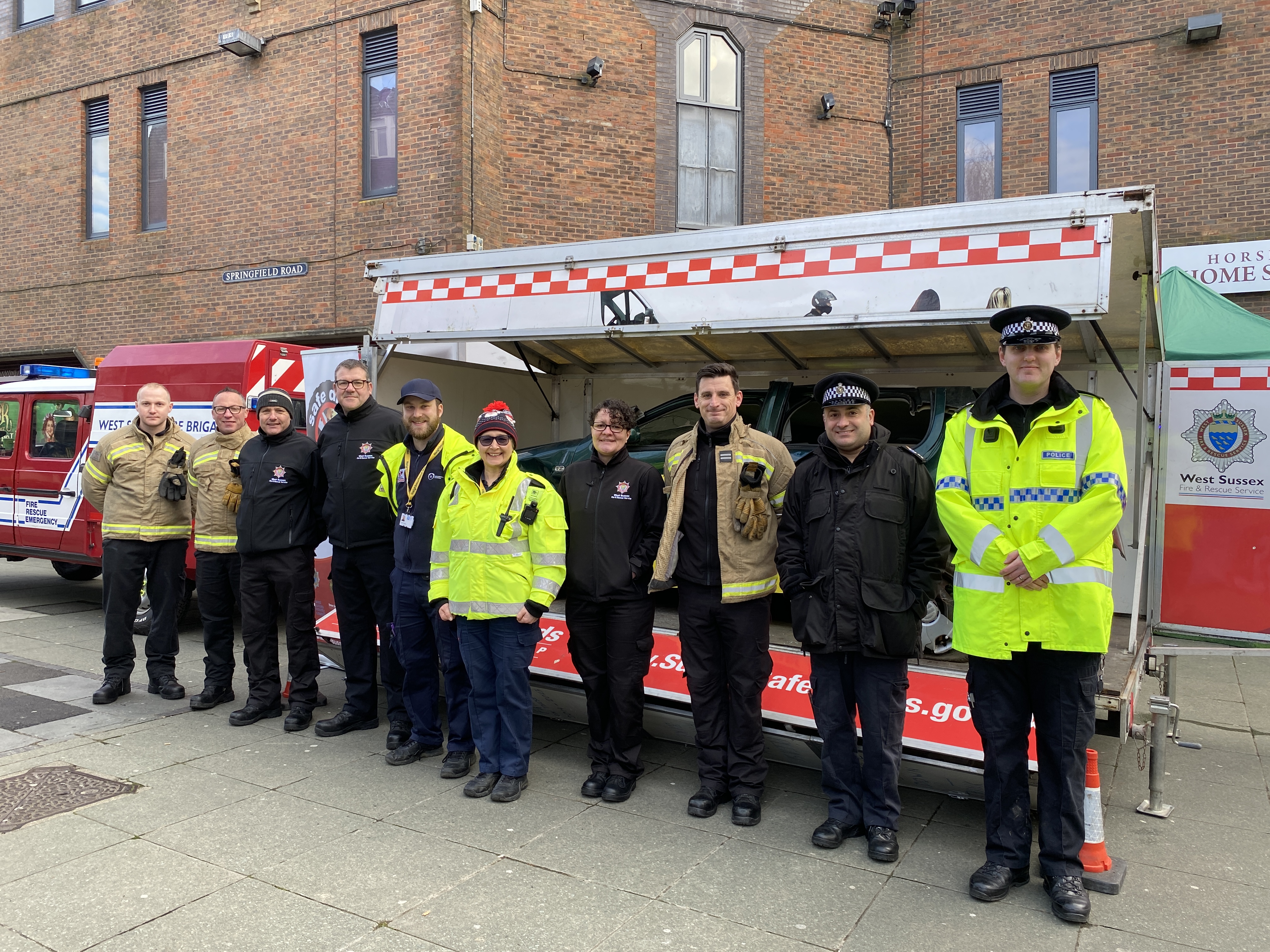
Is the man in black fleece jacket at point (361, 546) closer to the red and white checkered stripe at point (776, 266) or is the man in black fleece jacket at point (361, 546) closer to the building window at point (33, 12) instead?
the red and white checkered stripe at point (776, 266)

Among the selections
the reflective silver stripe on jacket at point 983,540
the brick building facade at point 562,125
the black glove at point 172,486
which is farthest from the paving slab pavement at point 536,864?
the brick building facade at point 562,125

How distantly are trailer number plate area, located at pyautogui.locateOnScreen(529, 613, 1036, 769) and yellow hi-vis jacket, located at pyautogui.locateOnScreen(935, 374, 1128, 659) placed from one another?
607mm

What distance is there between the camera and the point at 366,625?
5422 mm

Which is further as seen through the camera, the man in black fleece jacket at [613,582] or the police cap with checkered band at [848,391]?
the man in black fleece jacket at [613,582]

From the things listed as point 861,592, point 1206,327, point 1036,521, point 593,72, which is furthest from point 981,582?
point 593,72

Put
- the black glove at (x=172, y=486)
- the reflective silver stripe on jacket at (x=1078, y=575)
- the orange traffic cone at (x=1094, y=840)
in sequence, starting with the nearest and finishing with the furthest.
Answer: the reflective silver stripe on jacket at (x=1078, y=575)
the orange traffic cone at (x=1094, y=840)
the black glove at (x=172, y=486)

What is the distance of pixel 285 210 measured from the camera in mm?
12852

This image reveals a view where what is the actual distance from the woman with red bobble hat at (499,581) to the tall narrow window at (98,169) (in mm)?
12979

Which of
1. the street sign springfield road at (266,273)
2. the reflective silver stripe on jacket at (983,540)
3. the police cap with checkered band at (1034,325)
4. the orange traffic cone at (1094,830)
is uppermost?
the street sign springfield road at (266,273)

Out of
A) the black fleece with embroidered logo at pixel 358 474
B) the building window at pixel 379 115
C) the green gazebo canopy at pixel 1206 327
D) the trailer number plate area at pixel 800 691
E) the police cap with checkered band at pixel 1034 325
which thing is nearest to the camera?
the police cap with checkered band at pixel 1034 325

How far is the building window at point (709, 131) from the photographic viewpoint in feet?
41.8

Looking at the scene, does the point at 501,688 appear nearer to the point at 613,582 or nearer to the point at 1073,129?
the point at 613,582

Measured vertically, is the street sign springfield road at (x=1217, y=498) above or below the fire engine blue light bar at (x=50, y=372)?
below

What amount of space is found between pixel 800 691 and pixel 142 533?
4.47m
